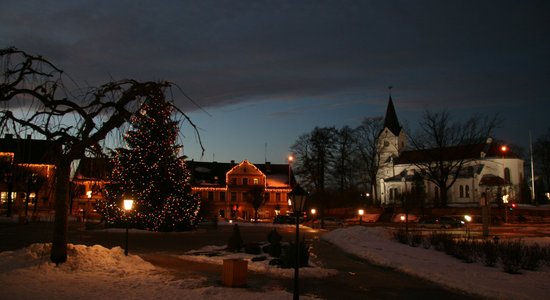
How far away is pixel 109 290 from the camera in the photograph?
529 inches

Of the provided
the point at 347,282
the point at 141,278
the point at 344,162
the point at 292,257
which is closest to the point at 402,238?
the point at 292,257

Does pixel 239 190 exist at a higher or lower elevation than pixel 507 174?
lower

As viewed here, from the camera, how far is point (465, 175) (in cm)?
8956

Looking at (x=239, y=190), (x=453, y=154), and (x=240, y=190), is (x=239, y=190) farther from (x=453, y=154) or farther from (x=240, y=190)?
(x=453, y=154)

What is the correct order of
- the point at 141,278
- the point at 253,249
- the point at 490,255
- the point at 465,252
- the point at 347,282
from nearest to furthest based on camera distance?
the point at 141,278, the point at 347,282, the point at 490,255, the point at 465,252, the point at 253,249

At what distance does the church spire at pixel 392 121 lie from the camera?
112 metres

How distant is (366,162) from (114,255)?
73.4 m

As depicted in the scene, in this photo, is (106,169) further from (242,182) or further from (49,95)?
(242,182)

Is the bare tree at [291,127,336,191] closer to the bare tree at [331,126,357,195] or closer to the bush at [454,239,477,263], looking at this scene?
the bare tree at [331,126,357,195]

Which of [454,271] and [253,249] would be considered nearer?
[454,271]

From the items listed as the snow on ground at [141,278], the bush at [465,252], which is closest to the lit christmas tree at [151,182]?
the snow on ground at [141,278]

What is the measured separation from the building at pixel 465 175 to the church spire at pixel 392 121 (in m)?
1.90

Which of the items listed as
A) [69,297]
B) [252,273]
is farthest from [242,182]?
[69,297]

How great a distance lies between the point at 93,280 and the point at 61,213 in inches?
122
